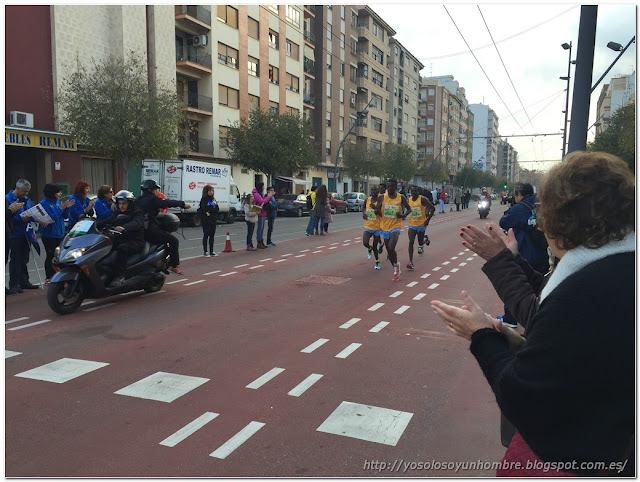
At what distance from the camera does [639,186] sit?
60.4 inches

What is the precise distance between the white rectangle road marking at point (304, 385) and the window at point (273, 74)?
40396 millimetres

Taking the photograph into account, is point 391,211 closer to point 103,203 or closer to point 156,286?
point 156,286

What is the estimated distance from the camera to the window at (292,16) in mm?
44094

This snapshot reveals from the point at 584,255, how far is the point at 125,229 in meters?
7.15

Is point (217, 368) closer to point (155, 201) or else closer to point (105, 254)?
point (105, 254)

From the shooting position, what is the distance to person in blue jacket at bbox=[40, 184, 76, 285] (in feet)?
28.7

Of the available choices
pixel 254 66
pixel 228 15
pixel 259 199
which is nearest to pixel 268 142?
pixel 254 66

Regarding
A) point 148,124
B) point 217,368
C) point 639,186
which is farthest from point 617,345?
point 148,124

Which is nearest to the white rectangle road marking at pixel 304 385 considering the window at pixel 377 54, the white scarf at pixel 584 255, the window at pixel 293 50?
the white scarf at pixel 584 255

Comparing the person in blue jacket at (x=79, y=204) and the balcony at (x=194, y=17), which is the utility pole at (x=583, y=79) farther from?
the balcony at (x=194, y=17)

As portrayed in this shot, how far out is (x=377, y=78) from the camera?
65.0 meters

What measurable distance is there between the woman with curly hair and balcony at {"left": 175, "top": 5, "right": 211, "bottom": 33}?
3491 centimetres

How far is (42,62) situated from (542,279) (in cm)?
2628

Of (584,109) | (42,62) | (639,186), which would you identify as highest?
(42,62)
